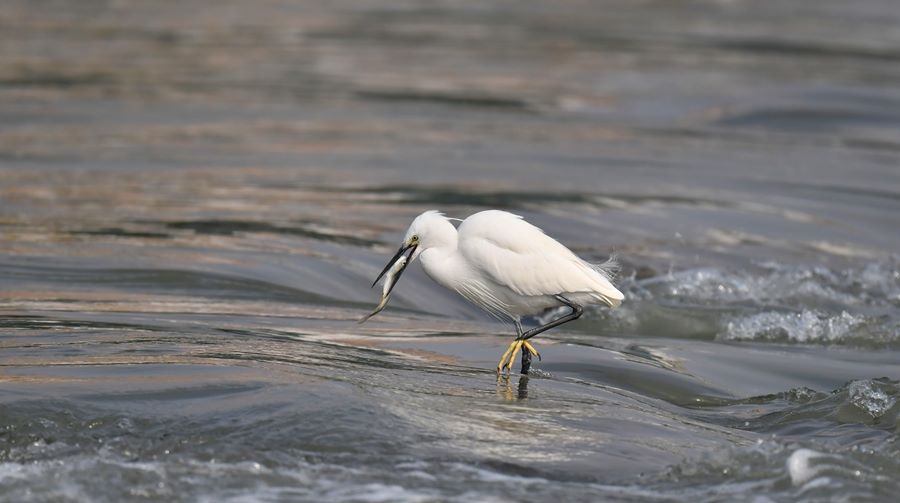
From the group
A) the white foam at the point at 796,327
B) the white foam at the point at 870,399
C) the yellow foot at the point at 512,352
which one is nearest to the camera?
the white foam at the point at 870,399

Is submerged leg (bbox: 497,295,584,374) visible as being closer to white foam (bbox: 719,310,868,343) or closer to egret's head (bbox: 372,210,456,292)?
egret's head (bbox: 372,210,456,292)

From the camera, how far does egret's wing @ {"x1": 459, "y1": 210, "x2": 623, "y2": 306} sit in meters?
6.93

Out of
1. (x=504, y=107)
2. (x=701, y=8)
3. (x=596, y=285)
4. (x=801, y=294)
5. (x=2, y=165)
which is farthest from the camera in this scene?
(x=701, y=8)

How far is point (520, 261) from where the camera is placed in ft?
22.8

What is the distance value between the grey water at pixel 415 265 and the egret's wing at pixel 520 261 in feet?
1.84

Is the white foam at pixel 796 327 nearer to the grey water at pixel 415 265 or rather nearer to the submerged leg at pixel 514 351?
the grey water at pixel 415 265

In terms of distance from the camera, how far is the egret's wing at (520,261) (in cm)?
693

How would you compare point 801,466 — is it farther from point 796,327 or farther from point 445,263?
point 796,327

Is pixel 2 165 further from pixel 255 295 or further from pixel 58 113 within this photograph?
pixel 255 295

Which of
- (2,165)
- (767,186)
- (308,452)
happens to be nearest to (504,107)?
(767,186)

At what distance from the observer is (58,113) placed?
52.2ft

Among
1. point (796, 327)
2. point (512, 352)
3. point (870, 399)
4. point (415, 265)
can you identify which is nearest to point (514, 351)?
point (512, 352)

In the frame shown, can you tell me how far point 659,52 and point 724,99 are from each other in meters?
3.50

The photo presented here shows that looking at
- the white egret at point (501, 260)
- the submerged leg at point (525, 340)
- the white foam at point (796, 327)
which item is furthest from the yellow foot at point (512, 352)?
the white foam at point (796, 327)
